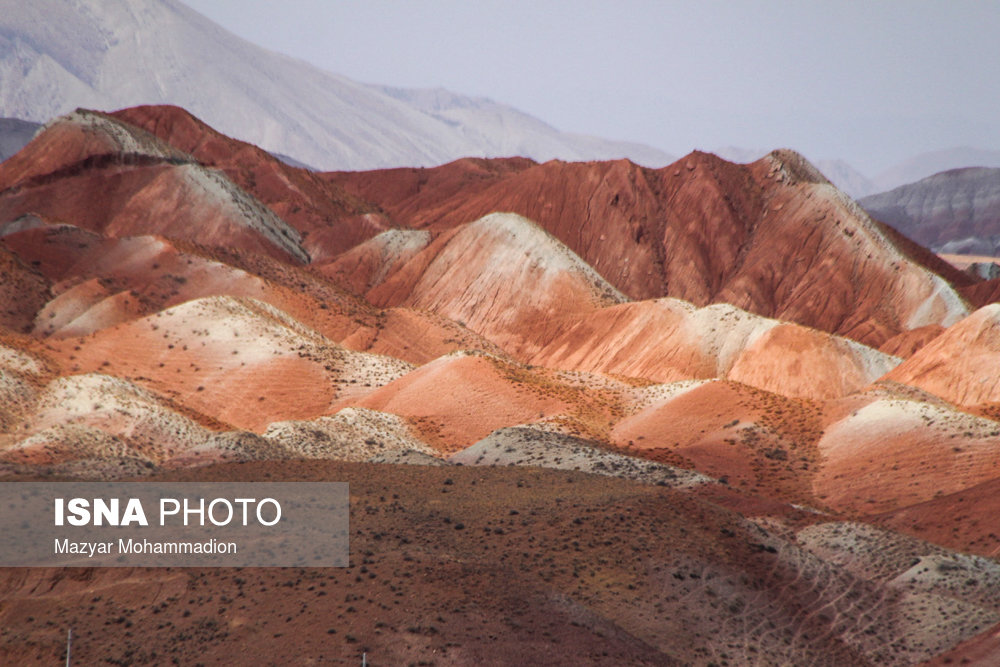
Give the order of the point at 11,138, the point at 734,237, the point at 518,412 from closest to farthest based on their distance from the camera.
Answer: the point at 518,412 → the point at 734,237 → the point at 11,138

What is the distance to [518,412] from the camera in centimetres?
4972

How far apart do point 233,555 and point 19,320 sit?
4301 centimetres

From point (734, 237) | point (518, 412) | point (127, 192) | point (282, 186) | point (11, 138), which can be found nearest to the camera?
point (518, 412)

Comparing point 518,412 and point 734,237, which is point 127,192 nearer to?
point 518,412

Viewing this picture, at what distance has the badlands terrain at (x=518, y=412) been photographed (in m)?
22.3

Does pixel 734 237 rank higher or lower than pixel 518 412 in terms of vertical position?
higher

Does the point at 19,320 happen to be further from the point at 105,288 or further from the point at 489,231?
the point at 489,231

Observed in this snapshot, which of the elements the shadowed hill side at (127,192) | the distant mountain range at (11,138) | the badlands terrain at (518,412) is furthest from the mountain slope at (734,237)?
the distant mountain range at (11,138)

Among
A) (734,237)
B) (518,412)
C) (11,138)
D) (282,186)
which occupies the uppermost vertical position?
(11,138)

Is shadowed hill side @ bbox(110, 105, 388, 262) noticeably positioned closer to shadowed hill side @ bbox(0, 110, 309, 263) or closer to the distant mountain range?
shadowed hill side @ bbox(0, 110, 309, 263)

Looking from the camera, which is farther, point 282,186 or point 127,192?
point 282,186

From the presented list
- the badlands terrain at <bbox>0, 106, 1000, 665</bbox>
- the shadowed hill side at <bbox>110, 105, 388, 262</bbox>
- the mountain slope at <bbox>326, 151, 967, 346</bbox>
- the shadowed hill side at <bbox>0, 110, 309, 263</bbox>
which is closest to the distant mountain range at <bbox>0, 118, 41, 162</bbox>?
the shadowed hill side at <bbox>110, 105, 388, 262</bbox>

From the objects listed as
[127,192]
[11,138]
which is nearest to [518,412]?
[127,192]

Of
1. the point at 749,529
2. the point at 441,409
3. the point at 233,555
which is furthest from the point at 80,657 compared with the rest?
the point at 441,409
